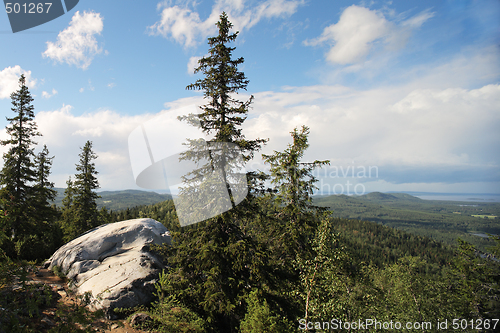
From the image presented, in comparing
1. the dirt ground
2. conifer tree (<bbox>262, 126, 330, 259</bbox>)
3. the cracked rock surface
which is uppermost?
conifer tree (<bbox>262, 126, 330, 259</bbox>)

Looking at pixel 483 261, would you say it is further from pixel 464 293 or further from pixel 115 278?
pixel 115 278

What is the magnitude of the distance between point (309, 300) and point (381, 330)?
4.75 m

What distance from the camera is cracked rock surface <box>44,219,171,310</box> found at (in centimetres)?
1102

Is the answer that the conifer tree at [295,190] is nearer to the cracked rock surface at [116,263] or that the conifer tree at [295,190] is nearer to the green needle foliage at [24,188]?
the cracked rock surface at [116,263]

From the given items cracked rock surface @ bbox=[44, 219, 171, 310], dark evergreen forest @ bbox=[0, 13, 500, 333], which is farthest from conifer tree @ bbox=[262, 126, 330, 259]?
cracked rock surface @ bbox=[44, 219, 171, 310]

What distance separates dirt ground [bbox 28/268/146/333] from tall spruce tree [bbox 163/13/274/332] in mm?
2500

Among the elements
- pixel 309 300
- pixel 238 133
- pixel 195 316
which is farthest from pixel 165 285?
pixel 238 133

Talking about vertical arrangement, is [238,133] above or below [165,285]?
above

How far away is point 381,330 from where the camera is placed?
34.2 feet

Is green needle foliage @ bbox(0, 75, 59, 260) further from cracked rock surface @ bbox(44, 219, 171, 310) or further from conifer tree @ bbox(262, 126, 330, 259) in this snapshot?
conifer tree @ bbox(262, 126, 330, 259)

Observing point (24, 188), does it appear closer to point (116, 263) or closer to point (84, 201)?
point (84, 201)

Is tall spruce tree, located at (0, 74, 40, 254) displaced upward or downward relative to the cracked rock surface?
upward

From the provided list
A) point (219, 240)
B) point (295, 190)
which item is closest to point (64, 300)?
point (219, 240)

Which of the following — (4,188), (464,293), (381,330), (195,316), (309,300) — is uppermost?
(4,188)
